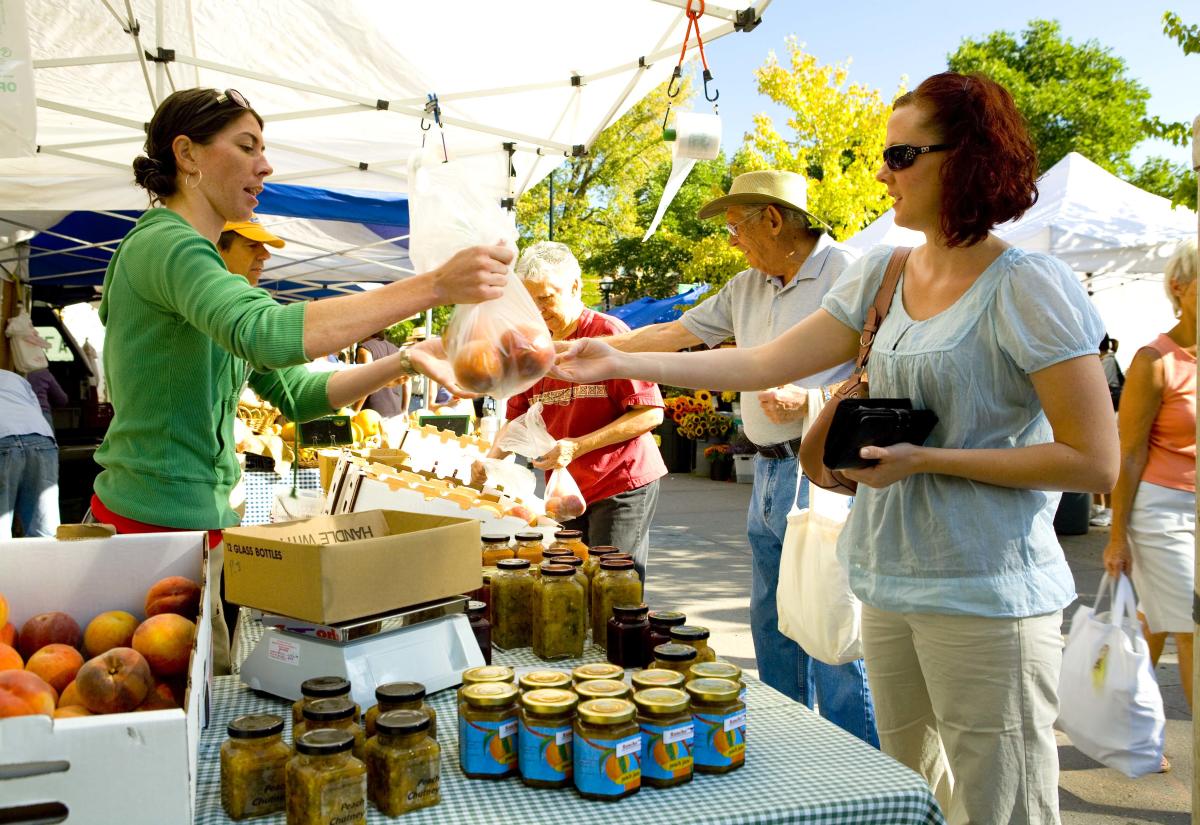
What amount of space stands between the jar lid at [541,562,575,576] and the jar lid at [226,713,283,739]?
0.73 m

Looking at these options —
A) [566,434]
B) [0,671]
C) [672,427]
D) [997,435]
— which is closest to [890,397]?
[997,435]

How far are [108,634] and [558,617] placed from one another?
84cm

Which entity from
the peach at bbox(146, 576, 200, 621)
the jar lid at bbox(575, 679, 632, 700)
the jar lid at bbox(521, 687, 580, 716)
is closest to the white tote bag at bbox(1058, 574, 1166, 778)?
the jar lid at bbox(575, 679, 632, 700)

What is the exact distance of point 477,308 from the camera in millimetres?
1857

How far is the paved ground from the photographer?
11.0ft

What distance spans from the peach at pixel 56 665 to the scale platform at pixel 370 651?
13.5 inches

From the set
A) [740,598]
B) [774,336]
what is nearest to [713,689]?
[774,336]

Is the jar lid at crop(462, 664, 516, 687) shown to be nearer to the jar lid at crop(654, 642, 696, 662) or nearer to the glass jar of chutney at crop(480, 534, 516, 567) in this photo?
the jar lid at crop(654, 642, 696, 662)

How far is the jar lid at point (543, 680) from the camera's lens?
147 centimetres

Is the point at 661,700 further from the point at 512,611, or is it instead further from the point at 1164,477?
the point at 1164,477

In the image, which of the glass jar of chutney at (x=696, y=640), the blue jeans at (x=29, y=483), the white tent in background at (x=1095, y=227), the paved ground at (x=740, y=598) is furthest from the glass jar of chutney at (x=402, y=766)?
the white tent in background at (x=1095, y=227)

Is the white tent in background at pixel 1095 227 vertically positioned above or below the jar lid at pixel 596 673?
above

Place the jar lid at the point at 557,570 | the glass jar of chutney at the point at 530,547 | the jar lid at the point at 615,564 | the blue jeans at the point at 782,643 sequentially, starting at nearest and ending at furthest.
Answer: the jar lid at the point at 557,570
the jar lid at the point at 615,564
the glass jar of chutney at the point at 530,547
the blue jeans at the point at 782,643

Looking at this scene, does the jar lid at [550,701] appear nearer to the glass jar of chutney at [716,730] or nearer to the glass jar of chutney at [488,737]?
the glass jar of chutney at [488,737]
